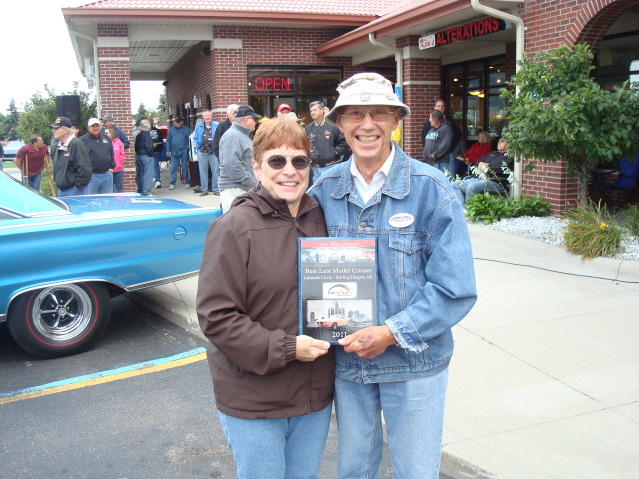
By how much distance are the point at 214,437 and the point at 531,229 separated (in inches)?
214

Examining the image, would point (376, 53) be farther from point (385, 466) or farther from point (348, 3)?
point (385, 466)

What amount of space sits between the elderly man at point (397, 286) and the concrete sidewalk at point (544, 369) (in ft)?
3.63

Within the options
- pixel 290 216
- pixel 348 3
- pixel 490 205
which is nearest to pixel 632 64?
pixel 490 205

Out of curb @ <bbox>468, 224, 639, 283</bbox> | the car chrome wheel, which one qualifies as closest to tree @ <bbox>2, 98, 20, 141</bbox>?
curb @ <bbox>468, 224, 639, 283</bbox>

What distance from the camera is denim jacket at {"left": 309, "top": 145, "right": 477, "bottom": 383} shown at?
205 centimetres

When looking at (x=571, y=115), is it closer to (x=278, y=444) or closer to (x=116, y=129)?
(x=278, y=444)

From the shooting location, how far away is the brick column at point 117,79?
1417cm

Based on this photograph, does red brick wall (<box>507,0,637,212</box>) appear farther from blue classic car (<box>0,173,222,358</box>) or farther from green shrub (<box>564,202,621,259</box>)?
blue classic car (<box>0,173,222,358</box>)

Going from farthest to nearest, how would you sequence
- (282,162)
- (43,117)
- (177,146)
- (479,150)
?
(43,117), (177,146), (479,150), (282,162)

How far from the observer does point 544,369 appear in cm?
431

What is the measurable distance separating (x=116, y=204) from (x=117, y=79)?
9.57 meters

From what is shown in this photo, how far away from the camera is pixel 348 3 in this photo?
15.9m

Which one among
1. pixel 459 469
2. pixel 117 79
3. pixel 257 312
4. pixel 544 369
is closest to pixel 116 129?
pixel 117 79

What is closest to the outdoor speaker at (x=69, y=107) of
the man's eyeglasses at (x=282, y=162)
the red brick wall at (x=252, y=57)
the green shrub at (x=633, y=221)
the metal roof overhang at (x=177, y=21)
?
the metal roof overhang at (x=177, y=21)
